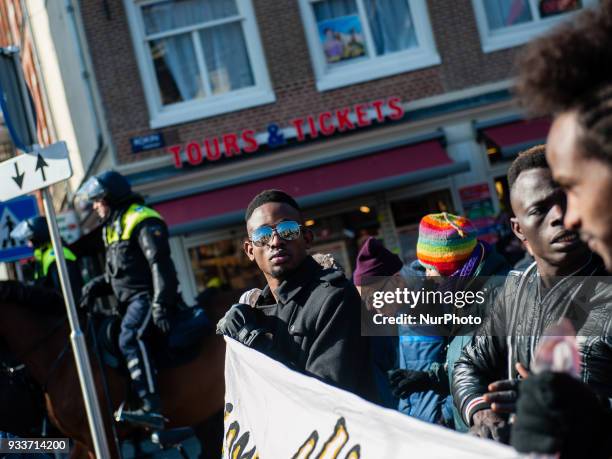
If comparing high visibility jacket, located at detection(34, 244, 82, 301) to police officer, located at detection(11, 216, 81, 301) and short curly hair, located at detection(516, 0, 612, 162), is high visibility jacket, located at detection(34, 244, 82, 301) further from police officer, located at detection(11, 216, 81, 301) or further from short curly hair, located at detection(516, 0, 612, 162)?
short curly hair, located at detection(516, 0, 612, 162)

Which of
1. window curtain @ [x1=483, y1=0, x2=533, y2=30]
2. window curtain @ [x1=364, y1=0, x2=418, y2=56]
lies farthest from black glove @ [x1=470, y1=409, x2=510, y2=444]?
window curtain @ [x1=483, y1=0, x2=533, y2=30]

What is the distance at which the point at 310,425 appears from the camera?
273 cm

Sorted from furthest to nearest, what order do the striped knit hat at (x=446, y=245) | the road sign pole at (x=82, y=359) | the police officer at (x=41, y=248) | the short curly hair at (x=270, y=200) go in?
the police officer at (x=41, y=248) → the road sign pole at (x=82, y=359) → the short curly hair at (x=270, y=200) → the striped knit hat at (x=446, y=245)

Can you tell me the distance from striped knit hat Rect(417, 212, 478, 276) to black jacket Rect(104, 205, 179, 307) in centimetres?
302

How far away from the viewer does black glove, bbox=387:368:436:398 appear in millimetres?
3391

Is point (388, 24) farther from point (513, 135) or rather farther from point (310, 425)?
point (310, 425)

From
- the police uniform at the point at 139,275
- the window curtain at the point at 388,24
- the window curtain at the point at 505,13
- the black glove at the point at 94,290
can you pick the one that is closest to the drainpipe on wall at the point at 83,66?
the window curtain at the point at 388,24

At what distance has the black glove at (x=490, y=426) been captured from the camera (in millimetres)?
2262

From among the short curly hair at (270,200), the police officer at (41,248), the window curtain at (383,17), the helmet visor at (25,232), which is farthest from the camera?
the window curtain at (383,17)

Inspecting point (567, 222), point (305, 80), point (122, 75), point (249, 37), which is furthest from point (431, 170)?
point (567, 222)

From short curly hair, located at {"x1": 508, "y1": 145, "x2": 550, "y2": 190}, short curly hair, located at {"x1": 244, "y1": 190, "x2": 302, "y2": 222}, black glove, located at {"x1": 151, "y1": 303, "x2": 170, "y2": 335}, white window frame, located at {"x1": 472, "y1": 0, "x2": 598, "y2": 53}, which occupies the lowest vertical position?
black glove, located at {"x1": 151, "y1": 303, "x2": 170, "y2": 335}

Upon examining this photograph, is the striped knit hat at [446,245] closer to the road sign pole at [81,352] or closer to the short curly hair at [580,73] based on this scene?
the short curly hair at [580,73]

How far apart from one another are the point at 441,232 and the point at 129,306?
3.50m

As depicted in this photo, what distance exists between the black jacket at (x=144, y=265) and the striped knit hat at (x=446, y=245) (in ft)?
9.91
